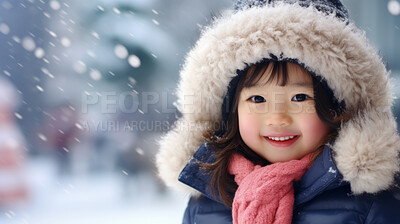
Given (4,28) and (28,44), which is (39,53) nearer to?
(28,44)

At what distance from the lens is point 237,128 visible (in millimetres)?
1346

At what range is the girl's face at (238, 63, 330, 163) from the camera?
3.78ft

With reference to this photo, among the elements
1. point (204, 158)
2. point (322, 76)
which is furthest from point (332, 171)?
point (204, 158)

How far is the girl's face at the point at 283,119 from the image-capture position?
115 cm

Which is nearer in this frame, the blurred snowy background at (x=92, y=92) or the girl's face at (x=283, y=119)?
the girl's face at (x=283, y=119)

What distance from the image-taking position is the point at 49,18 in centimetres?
500

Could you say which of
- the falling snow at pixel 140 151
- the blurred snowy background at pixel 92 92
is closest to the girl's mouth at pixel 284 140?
the blurred snowy background at pixel 92 92

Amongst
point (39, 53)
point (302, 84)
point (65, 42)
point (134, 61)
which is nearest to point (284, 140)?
point (302, 84)

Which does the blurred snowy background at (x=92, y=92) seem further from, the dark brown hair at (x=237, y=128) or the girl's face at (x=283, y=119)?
the girl's face at (x=283, y=119)

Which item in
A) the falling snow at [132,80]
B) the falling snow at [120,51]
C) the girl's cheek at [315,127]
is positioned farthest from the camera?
the falling snow at [132,80]

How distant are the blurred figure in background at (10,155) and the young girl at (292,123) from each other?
10.0ft

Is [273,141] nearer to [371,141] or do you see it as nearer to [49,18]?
[371,141]

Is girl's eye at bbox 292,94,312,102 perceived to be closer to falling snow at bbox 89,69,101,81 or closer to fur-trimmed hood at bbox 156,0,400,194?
fur-trimmed hood at bbox 156,0,400,194

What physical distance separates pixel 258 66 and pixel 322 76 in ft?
0.60
